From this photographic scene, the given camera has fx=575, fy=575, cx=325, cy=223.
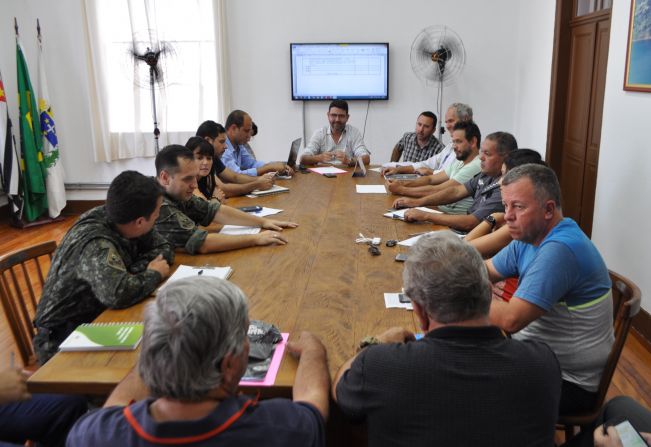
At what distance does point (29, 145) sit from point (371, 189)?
3789mm

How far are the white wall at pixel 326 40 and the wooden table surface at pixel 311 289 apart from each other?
302 centimetres

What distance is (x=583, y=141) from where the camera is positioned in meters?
4.38

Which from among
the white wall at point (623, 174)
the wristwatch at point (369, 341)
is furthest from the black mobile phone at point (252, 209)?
the white wall at point (623, 174)

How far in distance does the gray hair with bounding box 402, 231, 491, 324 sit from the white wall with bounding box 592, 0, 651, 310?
92.0 inches

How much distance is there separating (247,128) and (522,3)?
10.3ft

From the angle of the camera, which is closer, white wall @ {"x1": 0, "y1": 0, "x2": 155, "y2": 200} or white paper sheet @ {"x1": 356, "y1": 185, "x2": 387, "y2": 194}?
white paper sheet @ {"x1": 356, "y1": 185, "x2": 387, "y2": 194}

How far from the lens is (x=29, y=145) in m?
5.77

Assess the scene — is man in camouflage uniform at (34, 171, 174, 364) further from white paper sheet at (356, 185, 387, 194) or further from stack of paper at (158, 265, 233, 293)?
white paper sheet at (356, 185, 387, 194)

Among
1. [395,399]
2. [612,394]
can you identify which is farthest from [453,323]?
[612,394]

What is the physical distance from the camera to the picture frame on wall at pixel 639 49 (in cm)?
304

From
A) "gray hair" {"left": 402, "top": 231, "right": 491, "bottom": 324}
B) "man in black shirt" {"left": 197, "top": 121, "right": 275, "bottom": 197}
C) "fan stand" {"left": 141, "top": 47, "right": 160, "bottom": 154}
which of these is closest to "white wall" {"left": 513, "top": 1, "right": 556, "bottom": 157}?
"man in black shirt" {"left": 197, "top": 121, "right": 275, "bottom": 197}

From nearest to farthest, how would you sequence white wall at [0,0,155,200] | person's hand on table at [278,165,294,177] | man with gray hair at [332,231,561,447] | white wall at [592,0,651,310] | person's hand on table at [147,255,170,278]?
man with gray hair at [332,231,561,447] → person's hand on table at [147,255,170,278] → white wall at [592,0,651,310] → person's hand on table at [278,165,294,177] → white wall at [0,0,155,200]

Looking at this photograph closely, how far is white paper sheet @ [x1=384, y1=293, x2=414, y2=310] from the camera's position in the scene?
1.91m

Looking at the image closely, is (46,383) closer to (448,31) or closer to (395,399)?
(395,399)
